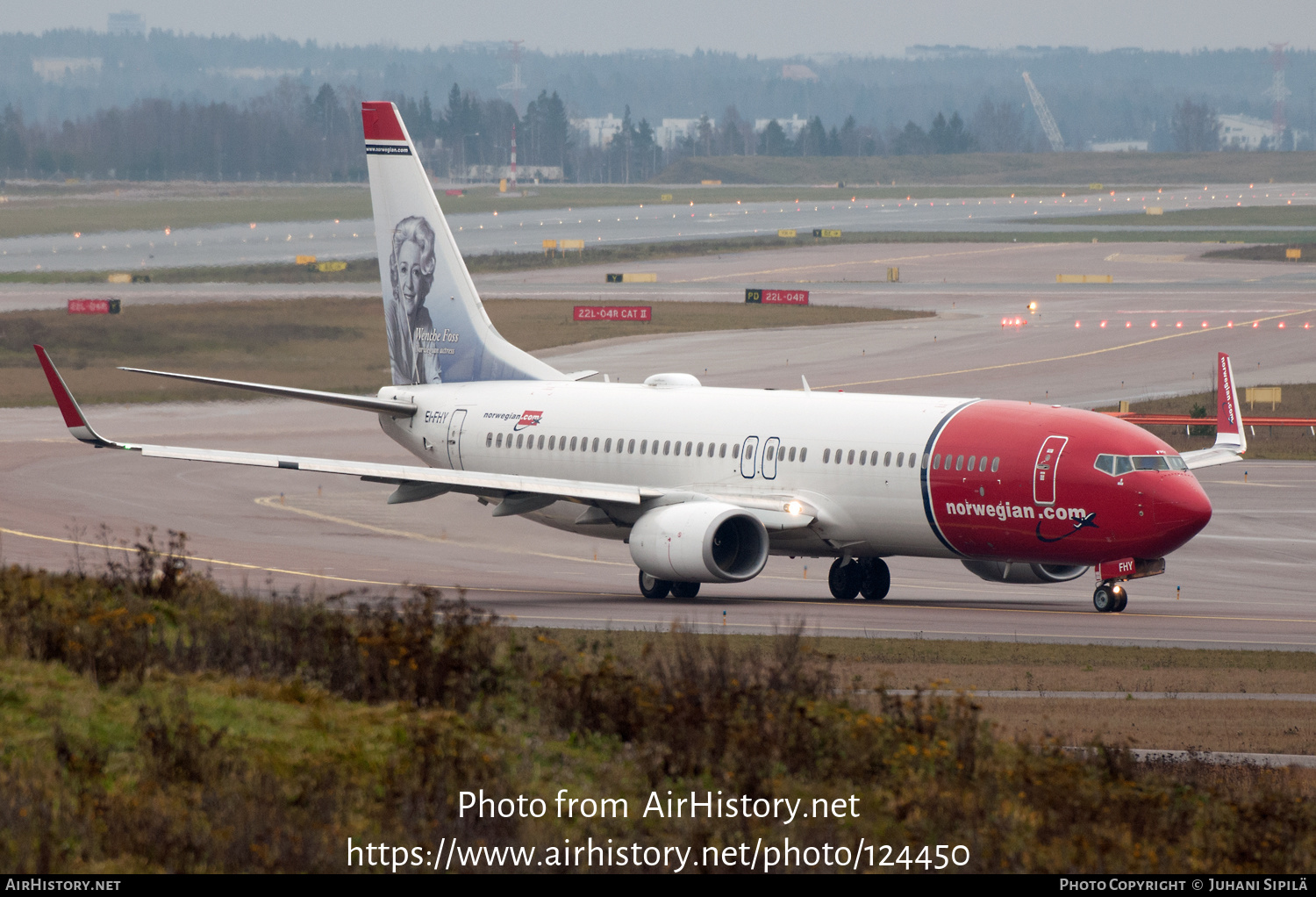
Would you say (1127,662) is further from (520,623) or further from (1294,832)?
(1294,832)

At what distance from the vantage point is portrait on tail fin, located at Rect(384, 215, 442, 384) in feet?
152

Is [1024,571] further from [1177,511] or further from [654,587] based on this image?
[654,587]

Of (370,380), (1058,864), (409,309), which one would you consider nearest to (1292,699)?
(1058,864)

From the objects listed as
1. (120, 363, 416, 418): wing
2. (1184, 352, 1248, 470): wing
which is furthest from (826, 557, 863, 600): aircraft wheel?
(120, 363, 416, 418): wing

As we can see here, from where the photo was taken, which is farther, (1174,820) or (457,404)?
(457,404)

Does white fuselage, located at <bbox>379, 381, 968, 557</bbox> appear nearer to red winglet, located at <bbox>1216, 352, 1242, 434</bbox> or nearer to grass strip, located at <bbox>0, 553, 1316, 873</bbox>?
red winglet, located at <bbox>1216, 352, 1242, 434</bbox>

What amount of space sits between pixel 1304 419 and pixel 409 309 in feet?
114

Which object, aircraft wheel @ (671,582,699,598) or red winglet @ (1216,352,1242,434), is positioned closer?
aircraft wheel @ (671,582,699,598)

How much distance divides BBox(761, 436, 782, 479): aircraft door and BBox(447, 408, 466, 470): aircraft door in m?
9.12

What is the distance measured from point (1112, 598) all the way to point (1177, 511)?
3.03m

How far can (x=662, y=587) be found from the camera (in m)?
39.3

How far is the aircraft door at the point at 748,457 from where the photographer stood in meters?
39.4

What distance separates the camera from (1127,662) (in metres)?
28.9

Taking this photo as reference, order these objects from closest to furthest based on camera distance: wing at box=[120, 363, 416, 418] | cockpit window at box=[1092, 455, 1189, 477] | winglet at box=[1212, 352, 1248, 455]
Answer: cockpit window at box=[1092, 455, 1189, 477] → wing at box=[120, 363, 416, 418] → winglet at box=[1212, 352, 1248, 455]
